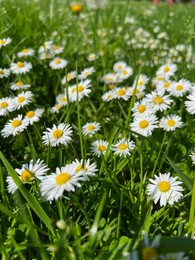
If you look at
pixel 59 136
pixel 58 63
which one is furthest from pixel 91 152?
pixel 58 63

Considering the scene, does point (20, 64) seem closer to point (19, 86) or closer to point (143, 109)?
point (19, 86)

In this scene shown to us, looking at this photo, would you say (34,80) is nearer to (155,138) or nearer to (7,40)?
(7,40)

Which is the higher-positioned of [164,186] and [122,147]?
[122,147]

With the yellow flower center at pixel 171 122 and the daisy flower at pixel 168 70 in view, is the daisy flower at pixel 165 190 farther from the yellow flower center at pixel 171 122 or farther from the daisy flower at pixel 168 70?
the daisy flower at pixel 168 70

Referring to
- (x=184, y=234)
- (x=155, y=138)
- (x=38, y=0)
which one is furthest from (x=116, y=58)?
(x=38, y=0)

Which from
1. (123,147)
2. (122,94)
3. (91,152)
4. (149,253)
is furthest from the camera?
(122,94)

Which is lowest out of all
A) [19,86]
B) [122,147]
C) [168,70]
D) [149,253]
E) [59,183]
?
[149,253]

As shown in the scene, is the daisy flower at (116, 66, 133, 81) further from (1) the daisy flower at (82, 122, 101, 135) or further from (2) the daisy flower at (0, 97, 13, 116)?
(2) the daisy flower at (0, 97, 13, 116)
